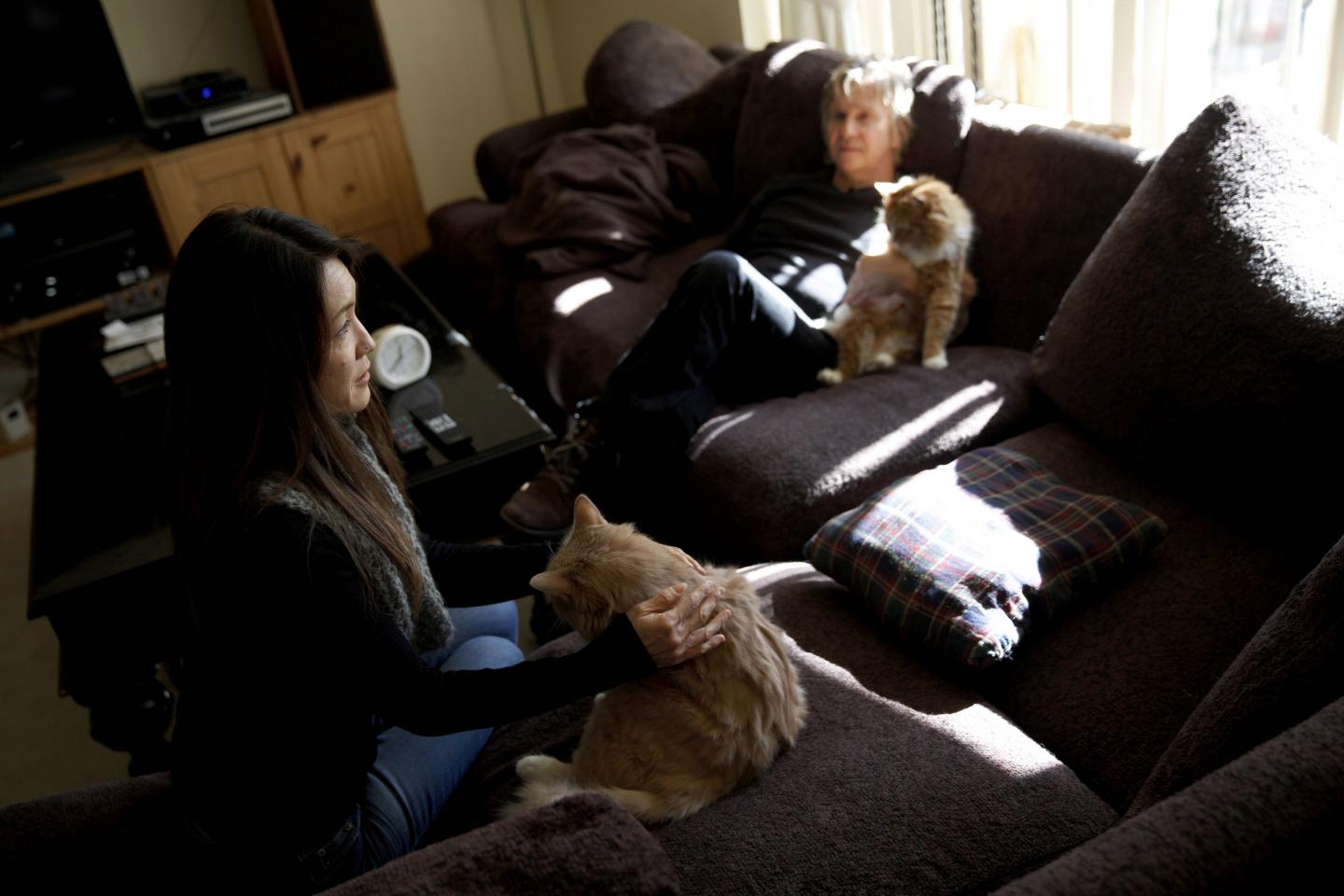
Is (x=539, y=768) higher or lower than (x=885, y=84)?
lower

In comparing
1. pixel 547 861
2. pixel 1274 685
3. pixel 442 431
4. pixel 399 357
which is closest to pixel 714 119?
pixel 399 357

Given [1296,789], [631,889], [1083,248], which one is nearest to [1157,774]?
[1296,789]

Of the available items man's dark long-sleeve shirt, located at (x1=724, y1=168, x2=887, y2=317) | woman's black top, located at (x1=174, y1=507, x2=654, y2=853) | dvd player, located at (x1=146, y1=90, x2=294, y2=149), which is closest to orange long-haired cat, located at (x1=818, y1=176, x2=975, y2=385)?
man's dark long-sleeve shirt, located at (x1=724, y1=168, x2=887, y2=317)

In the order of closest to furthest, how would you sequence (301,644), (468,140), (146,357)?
(301,644), (146,357), (468,140)

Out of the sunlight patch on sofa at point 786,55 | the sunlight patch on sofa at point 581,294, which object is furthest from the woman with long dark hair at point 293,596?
the sunlight patch on sofa at point 786,55

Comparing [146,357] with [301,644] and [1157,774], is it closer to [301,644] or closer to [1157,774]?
[301,644]

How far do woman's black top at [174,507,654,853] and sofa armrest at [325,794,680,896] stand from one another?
249mm

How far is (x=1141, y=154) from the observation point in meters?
2.01

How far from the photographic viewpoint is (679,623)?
1184mm

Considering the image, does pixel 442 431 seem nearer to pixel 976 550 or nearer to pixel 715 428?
pixel 715 428

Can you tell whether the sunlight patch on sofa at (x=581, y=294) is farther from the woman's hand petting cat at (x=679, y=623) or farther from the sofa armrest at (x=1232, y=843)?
the sofa armrest at (x=1232, y=843)

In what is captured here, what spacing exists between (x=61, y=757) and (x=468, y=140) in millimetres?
3270

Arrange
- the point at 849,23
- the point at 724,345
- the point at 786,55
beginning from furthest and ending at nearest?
the point at 849,23, the point at 786,55, the point at 724,345

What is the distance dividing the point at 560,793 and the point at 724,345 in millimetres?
1113
